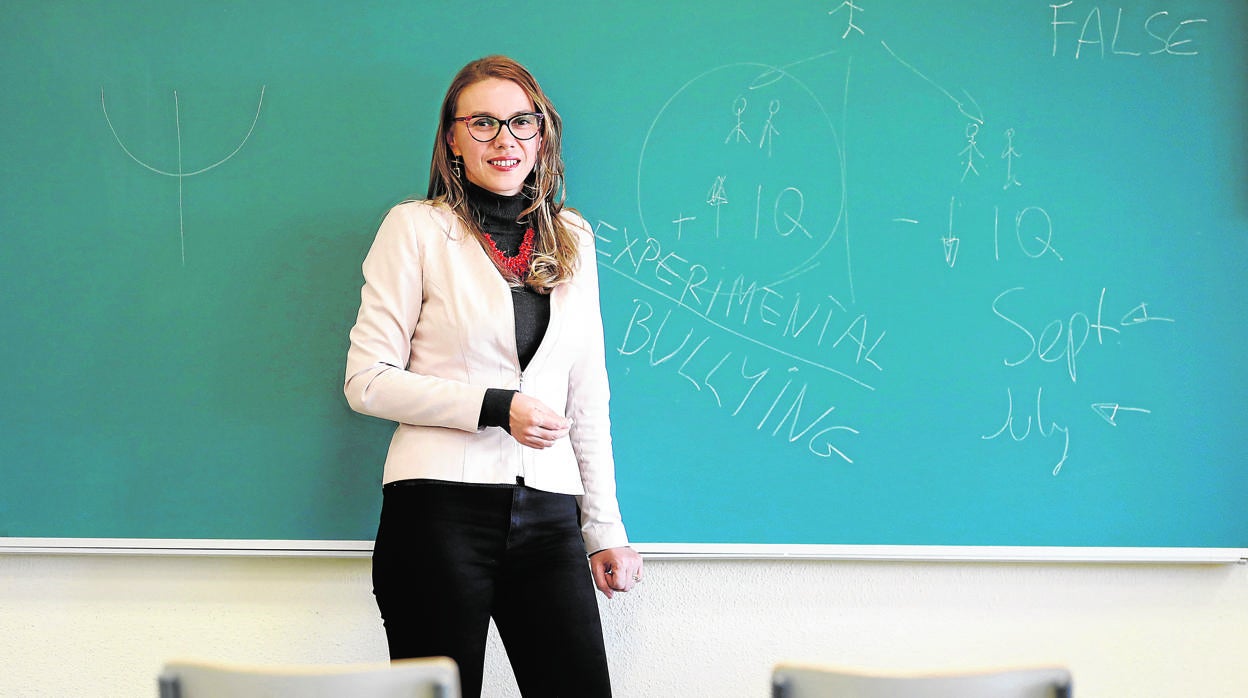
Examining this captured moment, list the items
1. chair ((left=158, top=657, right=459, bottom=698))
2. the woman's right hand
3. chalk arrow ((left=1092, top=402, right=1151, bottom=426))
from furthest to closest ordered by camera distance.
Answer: chalk arrow ((left=1092, top=402, right=1151, bottom=426)) < the woman's right hand < chair ((left=158, top=657, right=459, bottom=698))

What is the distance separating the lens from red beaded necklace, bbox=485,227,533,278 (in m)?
1.90

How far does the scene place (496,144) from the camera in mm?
1947

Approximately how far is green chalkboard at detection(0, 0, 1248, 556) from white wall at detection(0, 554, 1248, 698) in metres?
0.11

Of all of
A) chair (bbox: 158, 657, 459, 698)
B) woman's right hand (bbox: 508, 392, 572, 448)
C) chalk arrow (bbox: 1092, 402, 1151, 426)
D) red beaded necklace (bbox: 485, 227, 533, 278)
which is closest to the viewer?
chair (bbox: 158, 657, 459, 698)

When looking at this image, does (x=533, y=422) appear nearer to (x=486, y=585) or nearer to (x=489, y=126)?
(x=486, y=585)

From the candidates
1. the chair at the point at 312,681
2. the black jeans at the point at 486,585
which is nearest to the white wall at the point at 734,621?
the black jeans at the point at 486,585

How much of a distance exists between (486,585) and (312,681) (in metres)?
0.63

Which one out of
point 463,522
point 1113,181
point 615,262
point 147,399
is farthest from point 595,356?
point 1113,181

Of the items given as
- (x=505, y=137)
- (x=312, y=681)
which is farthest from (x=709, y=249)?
(x=312, y=681)

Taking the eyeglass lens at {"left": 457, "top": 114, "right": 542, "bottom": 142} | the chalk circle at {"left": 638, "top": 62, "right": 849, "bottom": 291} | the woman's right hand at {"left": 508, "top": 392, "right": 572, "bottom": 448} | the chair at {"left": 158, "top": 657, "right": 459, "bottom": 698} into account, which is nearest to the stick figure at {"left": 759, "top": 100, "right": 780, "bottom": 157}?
the chalk circle at {"left": 638, "top": 62, "right": 849, "bottom": 291}

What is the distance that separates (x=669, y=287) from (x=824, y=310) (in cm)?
37

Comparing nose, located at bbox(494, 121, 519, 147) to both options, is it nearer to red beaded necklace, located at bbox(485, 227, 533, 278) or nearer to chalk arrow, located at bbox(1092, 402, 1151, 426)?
red beaded necklace, located at bbox(485, 227, 533, 278)

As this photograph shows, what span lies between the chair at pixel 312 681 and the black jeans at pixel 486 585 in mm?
564

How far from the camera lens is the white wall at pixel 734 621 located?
2.28 m
